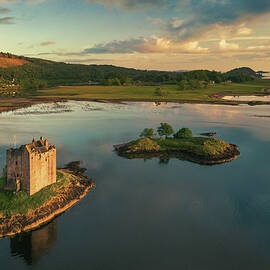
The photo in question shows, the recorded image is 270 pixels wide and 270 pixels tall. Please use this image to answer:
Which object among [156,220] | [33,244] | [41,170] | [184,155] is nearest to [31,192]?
[41,170]

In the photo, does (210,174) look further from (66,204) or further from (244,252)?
(66,204)

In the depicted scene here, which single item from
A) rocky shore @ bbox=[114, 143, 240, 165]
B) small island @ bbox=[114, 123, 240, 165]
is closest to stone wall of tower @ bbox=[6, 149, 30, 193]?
rocky shore @ bbox=[114, 143, 240, 165]

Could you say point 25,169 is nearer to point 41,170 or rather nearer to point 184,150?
point 41,170

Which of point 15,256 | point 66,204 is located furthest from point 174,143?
point 15,256

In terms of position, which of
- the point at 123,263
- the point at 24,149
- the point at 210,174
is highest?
the point at 24,149

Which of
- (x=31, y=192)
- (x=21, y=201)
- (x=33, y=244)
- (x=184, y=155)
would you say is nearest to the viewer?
(x=33, y=244)

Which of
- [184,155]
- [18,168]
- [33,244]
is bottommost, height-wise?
[33,244]

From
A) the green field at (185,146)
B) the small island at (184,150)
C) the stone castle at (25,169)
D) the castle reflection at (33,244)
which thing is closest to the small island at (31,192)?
the stone castle at (25,169)

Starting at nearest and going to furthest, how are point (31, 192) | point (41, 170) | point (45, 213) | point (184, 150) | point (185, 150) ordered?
point (45, 213) < point (31, 192) < point (41, 170) < point (185, 150) < point (184, 150)
